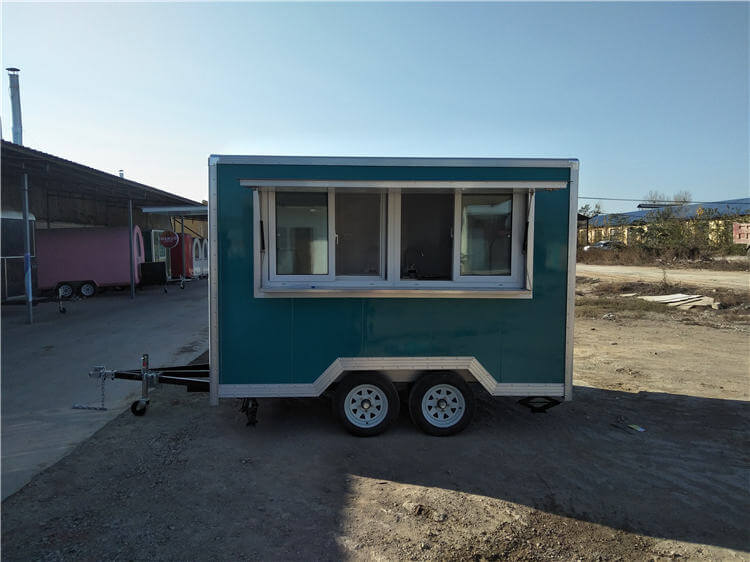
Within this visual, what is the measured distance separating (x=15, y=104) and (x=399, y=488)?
28592mm

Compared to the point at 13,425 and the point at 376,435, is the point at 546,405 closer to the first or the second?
the point at 376,435

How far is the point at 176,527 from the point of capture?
347 centimetres

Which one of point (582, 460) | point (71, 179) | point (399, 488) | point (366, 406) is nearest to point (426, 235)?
point (366, 406)

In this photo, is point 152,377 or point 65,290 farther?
point 65,290

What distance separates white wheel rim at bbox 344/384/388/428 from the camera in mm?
5035

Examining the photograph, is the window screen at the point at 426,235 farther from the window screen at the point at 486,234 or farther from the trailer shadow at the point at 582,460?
the trailer shadow at the point at 582,460

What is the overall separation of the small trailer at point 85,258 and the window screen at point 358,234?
15.7 metres

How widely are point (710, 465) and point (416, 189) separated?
3913 mm

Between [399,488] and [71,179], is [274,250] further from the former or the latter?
[71,179]

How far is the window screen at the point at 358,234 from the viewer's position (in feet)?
16.7

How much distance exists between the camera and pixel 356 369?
491cm

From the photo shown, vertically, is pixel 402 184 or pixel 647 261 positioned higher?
pixel 402 184

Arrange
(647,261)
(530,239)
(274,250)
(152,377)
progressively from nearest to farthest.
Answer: (530,239)
(274,250)
(152,377)
(647,261)

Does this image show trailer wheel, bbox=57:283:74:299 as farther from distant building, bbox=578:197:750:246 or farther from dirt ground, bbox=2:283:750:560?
distant building, bbox=578:197:750:246
